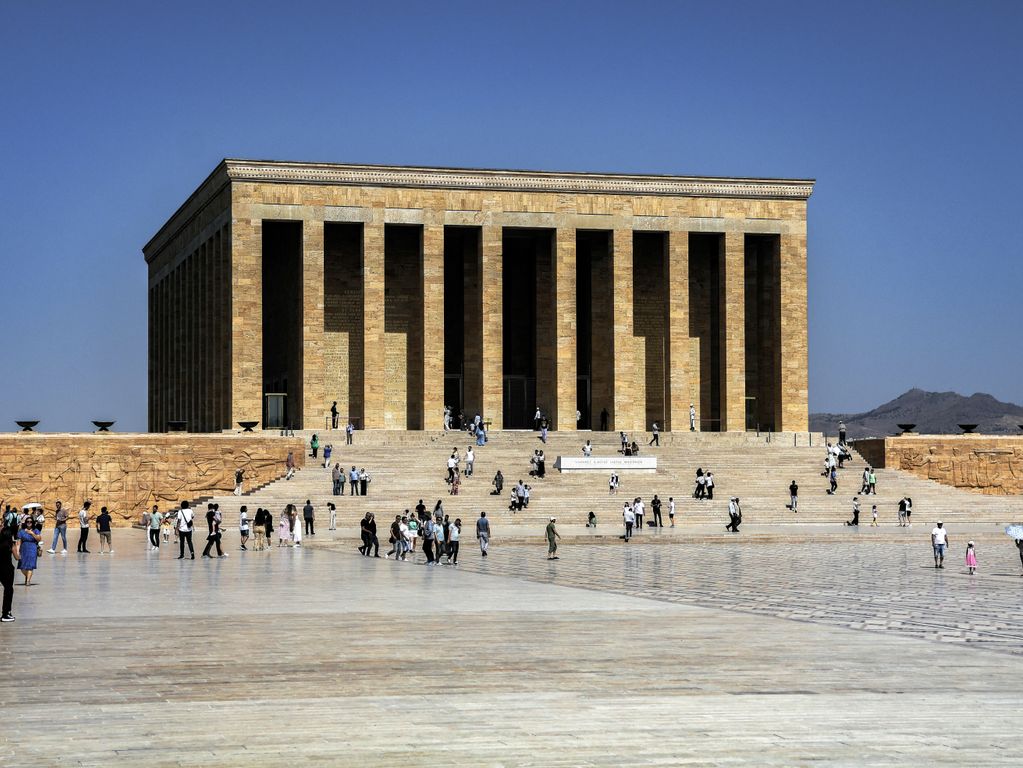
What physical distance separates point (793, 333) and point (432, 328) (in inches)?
543

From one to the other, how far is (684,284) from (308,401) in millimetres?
14612

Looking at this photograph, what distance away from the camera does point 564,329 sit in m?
52.8

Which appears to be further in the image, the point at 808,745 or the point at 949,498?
the point at 949,498

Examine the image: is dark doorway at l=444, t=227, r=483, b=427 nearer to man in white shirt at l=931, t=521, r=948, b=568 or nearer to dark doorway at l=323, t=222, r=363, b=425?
dark doorway at l=323, t=222, r=363, b=425

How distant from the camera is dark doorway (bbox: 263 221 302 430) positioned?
5241 cm

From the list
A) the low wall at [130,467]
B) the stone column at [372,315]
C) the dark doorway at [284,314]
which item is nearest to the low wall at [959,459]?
the stone column at [372,315]

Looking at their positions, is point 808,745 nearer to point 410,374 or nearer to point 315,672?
point 315,672

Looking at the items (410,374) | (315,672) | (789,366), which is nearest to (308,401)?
(410,374)

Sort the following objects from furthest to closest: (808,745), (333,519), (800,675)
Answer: (333,519) < (800,675) < (808,745)

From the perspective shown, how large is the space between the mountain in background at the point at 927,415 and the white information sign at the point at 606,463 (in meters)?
116

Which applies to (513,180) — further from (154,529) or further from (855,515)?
(154,529)

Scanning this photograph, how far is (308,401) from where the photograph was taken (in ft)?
167

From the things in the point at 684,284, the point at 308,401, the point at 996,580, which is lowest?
the point at 996,580

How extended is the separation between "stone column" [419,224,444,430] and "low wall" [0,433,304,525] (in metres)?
8.38
